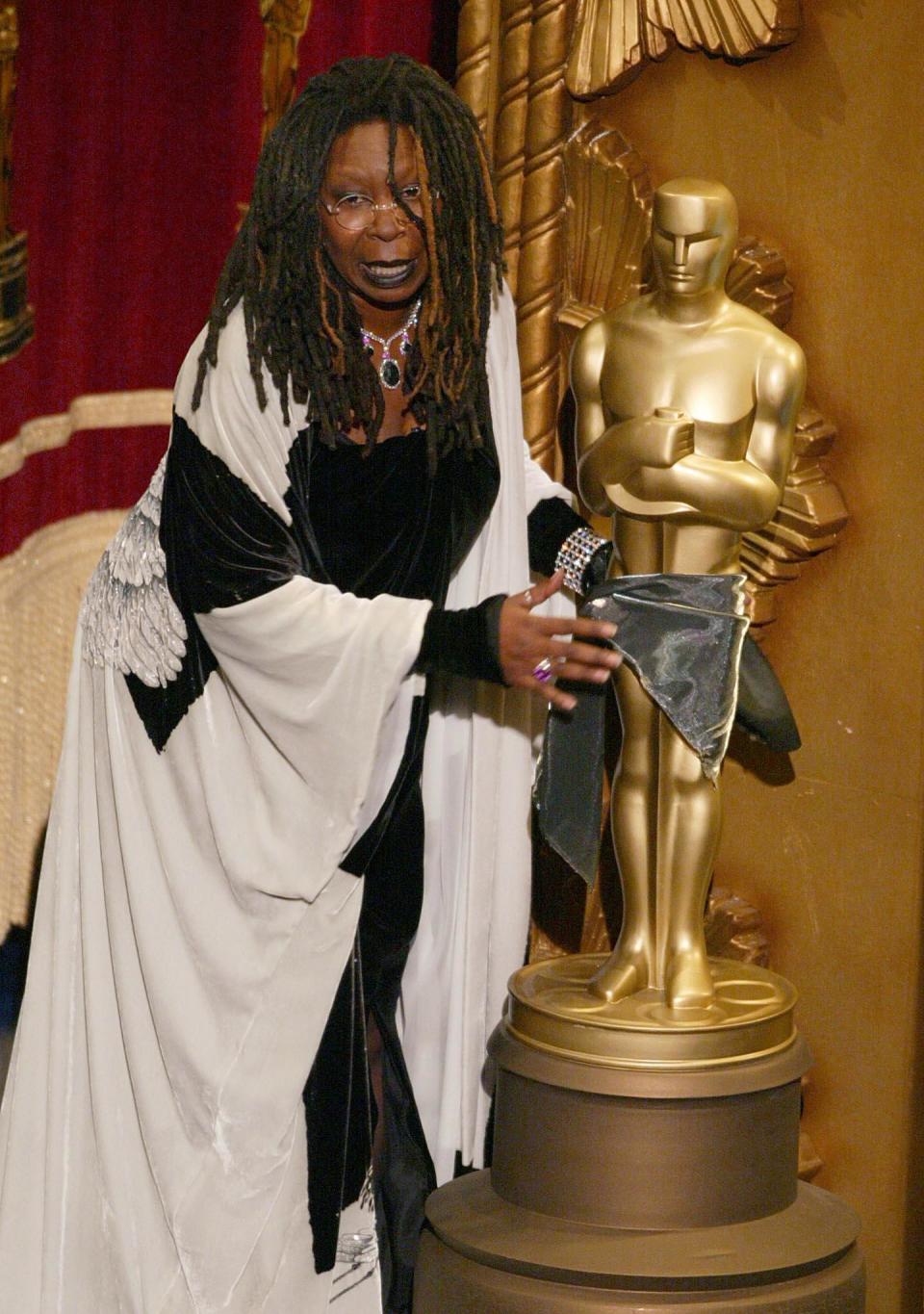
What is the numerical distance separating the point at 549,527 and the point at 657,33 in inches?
25.9

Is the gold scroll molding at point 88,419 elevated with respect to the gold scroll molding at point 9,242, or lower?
lower

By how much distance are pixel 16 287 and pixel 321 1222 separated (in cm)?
138

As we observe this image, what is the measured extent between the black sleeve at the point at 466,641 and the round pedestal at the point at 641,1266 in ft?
1.93

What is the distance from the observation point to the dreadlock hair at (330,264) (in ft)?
7.00

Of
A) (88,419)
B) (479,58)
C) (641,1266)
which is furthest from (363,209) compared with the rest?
(641,1266)

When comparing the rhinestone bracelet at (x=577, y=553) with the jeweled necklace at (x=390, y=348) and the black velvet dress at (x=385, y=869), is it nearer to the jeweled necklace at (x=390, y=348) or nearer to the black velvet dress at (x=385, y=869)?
the black velvet dress at (x=385, y=869)

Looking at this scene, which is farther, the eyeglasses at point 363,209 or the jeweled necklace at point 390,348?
the jeweled necklace at point 390,348

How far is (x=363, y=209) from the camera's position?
2.12m

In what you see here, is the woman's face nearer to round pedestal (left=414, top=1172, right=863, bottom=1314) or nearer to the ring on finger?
the ring on finger

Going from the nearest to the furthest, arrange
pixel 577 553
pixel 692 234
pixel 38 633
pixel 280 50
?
pixel 692 234, pixel 577 553, pixel 280 50, pixel 38 633

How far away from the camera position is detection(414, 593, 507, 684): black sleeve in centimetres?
206

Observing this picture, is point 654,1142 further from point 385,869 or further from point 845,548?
point 845,548

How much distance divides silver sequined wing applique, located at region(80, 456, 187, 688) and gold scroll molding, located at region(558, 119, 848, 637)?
2.25 feet

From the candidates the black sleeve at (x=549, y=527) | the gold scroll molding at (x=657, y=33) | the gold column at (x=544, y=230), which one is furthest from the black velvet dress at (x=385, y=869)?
the gold scroll molding at (x=657, y=33)
